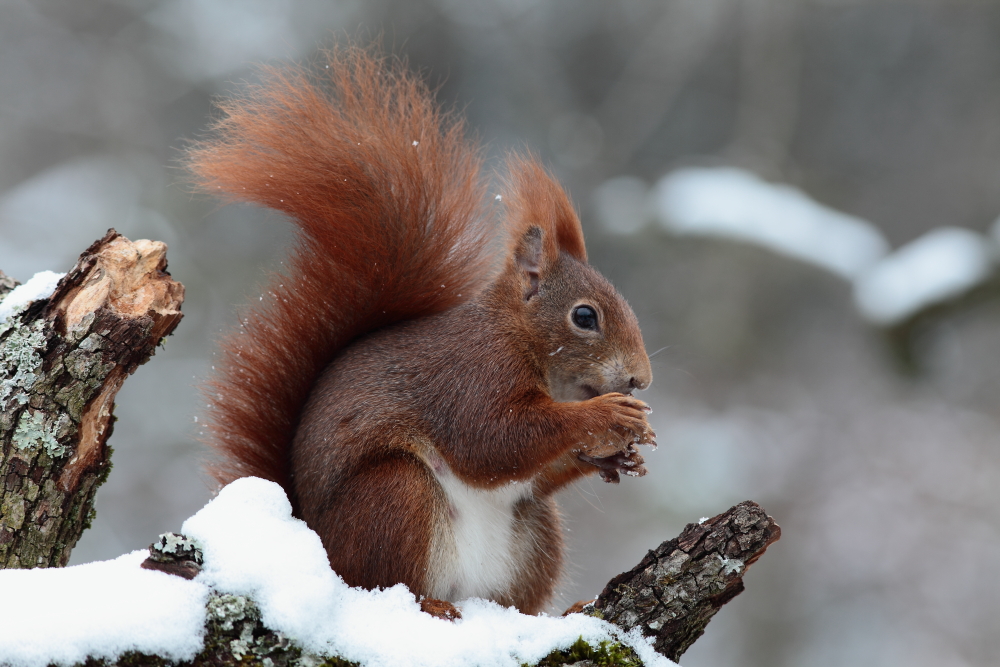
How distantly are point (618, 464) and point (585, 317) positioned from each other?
288 mm

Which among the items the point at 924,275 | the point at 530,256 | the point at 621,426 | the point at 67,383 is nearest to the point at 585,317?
the point at 530,256

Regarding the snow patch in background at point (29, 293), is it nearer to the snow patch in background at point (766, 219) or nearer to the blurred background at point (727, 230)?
the blurred background at point (727, 230)

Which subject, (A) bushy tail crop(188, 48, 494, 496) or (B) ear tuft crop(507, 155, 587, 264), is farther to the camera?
(B) ear tuft crop(507, 155, 587, 264)

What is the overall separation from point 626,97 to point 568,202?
8.89ft

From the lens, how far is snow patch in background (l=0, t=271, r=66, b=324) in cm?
129

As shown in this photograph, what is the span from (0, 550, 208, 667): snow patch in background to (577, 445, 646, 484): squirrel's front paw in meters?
0.70

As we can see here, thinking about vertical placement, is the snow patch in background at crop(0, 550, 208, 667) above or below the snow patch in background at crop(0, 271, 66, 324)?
below

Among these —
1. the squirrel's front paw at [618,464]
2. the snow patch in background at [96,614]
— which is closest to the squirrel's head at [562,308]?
the squirrel's front paw at [618,464]

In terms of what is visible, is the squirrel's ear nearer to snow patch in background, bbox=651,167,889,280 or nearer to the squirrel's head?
the squirrel's head

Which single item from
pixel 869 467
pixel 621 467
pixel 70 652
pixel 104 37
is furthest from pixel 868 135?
pixel 70 652

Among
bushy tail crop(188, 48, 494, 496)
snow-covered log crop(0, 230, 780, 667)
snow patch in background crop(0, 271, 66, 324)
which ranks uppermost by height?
bushy tail crop(188, 48, 494, 496)

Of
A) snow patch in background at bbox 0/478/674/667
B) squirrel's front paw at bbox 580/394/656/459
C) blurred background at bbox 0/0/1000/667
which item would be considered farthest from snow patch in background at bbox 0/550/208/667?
blurred background at bbox 0/0/1000/667

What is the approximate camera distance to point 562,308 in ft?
5.07

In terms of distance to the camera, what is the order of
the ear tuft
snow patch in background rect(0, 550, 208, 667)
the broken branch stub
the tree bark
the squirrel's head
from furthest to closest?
A: the ear tuft → the squirrel's head → the tree bark → the broken branch stub → snow patch in background rect(0, 550, 208, 667)
